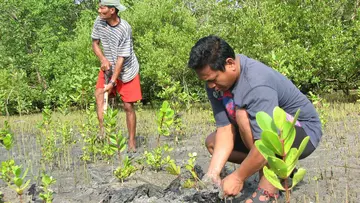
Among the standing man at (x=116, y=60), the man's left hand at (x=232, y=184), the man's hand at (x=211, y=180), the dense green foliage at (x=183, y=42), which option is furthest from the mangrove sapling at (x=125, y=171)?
the dense green foliage at (x=183, y=42)

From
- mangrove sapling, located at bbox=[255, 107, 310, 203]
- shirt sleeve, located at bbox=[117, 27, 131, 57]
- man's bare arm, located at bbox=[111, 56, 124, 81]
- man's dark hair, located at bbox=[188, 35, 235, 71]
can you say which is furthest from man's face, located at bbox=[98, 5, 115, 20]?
mangrove sapling, located at bbox=[255, 107, 310, 203]

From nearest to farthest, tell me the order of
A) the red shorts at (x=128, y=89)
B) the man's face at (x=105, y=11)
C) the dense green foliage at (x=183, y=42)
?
the man's face at (x=105, y=11), the red shorts at (x=128, y=89), the dense green foliage at (x=183, y=42)

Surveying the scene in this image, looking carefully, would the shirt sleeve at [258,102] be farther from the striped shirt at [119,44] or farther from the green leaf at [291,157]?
the striped shirt at [119,44]

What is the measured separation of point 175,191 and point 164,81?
11.5 feet

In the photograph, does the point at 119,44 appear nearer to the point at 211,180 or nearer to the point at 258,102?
the point at 211,180

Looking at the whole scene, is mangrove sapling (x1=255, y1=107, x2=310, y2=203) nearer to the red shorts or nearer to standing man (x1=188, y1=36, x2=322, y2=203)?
standing man (x1=188, y1=36, x2=322, y2=203)

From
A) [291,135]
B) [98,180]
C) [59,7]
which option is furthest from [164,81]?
[59,7]

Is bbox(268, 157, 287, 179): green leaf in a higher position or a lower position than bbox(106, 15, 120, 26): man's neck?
higher

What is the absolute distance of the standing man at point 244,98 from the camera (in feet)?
9.04

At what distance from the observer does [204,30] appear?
12523mm

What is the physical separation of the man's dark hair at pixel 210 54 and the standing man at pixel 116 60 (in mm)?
2422

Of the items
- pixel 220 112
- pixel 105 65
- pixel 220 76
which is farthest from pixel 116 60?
pixel 220 76

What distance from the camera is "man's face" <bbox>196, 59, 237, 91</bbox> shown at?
278cm

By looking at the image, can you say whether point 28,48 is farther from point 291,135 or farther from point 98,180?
point 291,135
